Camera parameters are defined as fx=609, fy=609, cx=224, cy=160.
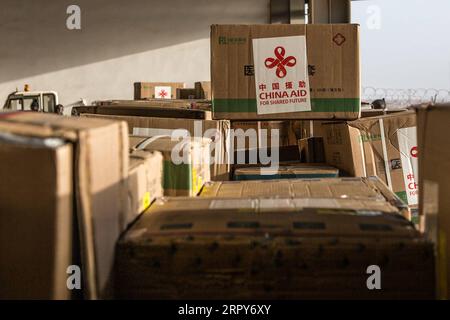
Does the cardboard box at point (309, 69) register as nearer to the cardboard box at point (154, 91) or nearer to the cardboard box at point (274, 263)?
the cardboard box at point (274, 263)

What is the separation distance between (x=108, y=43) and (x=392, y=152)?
920cm

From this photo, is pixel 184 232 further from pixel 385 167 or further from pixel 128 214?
pixel 385 167

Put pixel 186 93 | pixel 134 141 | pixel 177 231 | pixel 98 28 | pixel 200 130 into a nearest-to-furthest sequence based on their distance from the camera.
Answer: pixel 177 231 → pixel 134 141 → pixel 200 130 → pixel 186 93 → pixel 98 28

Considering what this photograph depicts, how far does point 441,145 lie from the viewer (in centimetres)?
138

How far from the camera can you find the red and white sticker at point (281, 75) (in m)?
2.94

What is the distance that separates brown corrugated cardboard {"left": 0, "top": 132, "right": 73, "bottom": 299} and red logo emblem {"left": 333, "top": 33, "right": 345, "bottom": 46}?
2039 mm

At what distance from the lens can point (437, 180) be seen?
4.55ft

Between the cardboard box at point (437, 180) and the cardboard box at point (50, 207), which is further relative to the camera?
the cardboard box at point (437, 180)

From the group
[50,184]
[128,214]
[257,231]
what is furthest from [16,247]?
[257,231]

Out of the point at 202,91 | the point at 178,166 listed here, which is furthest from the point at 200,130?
the point at 202,91

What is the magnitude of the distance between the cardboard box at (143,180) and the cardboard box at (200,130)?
0.87m

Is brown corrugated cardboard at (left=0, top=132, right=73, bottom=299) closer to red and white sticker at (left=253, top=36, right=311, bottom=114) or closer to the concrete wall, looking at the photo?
red and white sticker at (left=253, top=36, right=311, bottom=114)

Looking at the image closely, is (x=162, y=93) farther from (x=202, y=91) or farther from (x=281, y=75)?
(x=281, y=75)

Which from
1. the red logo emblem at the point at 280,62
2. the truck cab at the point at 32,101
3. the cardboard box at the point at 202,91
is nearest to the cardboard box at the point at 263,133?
the red logo emblem at the point at 280,62
